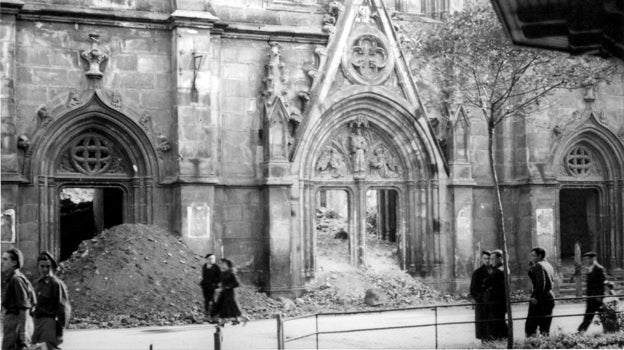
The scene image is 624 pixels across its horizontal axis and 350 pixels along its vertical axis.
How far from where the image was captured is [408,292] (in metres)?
21.5

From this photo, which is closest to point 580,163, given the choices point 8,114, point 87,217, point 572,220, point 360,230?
point 572,220

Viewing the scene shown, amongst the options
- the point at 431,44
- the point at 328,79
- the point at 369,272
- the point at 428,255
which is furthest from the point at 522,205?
the point at 431,44

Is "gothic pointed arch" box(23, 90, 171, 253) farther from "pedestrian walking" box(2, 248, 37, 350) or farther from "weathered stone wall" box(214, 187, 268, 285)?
"pedestrian walking" box(2, 248, 37, 350)

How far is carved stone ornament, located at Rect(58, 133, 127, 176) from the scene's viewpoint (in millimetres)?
19281

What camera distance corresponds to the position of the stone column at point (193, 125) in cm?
1944

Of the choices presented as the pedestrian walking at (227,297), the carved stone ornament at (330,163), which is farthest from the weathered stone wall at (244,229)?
the pedestrian walking at (227,297)

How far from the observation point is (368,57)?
2177cm

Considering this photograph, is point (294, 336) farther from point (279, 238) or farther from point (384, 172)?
point (384, 172)

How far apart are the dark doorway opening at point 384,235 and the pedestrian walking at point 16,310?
42.4ft

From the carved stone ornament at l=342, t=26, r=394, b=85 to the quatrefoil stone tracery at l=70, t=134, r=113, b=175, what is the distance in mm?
6240

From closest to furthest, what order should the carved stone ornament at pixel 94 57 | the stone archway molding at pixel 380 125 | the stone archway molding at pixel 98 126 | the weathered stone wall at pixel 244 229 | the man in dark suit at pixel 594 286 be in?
the man in dark suit at pixel 594 286, the stone archway molding at pixel 98 126, the carved stone ornament at pixel 94 57, the weathered stone wall at pixel 244 229, the stone archway molding at pixel 380 125

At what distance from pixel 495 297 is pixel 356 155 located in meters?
8.83

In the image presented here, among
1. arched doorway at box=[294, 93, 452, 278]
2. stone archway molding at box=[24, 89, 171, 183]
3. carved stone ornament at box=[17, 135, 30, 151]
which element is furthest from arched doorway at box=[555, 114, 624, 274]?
carved stone ornament at box=[17, 135, 30, 151]

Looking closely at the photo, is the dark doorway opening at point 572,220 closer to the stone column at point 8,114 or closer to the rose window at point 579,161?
the rose window at point 579,161
